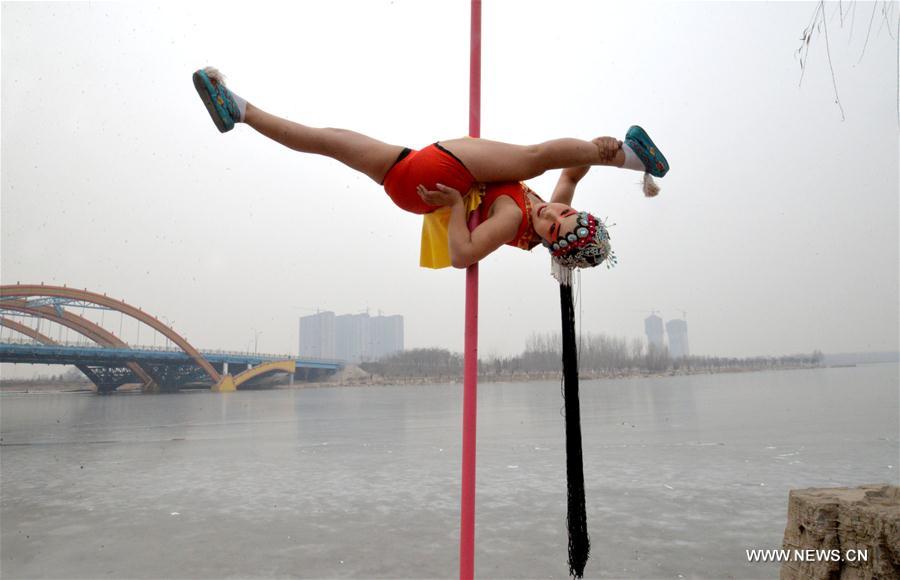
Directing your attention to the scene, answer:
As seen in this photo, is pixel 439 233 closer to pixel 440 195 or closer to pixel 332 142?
pixel 440 195

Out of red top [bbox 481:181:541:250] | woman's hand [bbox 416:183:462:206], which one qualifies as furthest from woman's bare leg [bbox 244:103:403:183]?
red top [bbox 481:181:541:250]

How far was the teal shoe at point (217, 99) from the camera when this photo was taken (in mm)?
1882

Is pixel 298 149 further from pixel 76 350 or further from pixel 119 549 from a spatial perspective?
pixel 76 350

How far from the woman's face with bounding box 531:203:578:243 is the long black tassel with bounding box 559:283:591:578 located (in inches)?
9.4

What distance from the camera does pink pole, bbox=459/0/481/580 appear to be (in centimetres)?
183

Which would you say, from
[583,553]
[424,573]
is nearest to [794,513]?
[583,553]

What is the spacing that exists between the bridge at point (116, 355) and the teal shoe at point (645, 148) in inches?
1511

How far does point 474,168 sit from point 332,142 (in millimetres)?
538

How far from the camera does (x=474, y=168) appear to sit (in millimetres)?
1959

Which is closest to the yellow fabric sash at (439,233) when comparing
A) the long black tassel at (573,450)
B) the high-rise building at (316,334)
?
the long black tassel at (573,450)

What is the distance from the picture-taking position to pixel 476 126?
213 centimetres

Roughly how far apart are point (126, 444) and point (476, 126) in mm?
9358

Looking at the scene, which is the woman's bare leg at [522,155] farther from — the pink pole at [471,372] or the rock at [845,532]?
the rock at [845,532]

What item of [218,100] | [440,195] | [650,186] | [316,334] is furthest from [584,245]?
[316,334]
